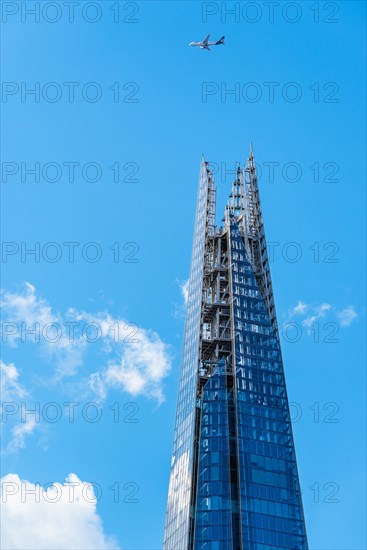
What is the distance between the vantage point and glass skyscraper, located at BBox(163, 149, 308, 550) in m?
154

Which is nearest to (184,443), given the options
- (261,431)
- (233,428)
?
(233,428)

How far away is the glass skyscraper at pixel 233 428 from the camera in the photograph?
15388 centimetres

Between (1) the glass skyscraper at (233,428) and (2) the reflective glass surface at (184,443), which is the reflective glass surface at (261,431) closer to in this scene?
(1) the glass skyscraper at (233,428)

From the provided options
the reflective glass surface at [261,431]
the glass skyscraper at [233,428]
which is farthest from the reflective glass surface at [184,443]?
the reflective glass surface at [261,431]

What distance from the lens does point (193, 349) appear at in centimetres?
18775

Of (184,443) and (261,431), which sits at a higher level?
(261,431)

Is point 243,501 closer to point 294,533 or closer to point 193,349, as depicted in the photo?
point 294,533

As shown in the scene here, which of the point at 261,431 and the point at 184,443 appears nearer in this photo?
the point at 261,431

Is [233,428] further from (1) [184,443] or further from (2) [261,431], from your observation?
(1) [184,443]

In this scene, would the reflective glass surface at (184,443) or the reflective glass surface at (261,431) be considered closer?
the reflective glass surface at (261,431)

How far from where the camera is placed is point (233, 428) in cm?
16775

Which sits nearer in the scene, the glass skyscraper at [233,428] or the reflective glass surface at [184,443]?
the glass skyscraper at [233,428]

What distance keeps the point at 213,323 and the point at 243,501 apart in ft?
156

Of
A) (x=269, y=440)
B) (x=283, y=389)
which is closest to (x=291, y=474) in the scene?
(x=269, y=440)
